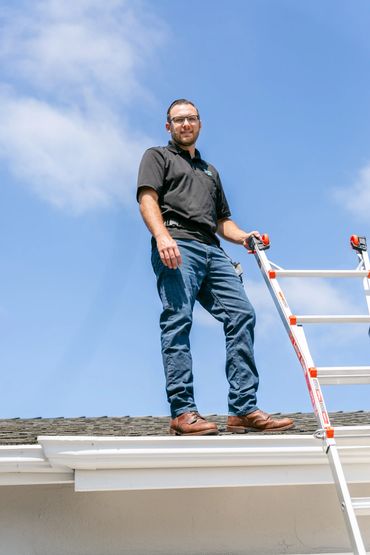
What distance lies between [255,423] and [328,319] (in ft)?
2.28

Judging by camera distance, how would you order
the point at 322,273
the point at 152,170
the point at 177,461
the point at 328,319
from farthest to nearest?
the point at 322,273, the point at 152,170, the point at 328,319, the point at 177,461

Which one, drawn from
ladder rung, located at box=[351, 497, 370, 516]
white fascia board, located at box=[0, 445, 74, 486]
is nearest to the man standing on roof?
white fascia board, located at box=[0, 445, 74, 486]

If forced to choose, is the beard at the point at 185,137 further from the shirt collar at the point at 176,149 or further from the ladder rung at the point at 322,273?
the ladder rung at the point at 322,273

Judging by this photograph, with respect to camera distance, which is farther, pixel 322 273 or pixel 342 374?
pixel 322 273

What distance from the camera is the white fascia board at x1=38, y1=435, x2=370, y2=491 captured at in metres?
4.10

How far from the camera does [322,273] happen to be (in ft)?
16.2

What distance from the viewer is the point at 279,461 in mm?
4309

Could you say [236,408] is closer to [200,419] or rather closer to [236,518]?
[200,419]

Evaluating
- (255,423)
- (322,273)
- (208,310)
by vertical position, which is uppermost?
(322,273)

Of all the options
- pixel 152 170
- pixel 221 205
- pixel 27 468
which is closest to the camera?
pixel 27 468

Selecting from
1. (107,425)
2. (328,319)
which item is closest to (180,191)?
(328,319)

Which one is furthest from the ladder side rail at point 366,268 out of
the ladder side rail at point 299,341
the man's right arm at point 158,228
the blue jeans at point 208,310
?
the man's right arm at point 158,228

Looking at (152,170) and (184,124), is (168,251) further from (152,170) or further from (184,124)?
(184,124)

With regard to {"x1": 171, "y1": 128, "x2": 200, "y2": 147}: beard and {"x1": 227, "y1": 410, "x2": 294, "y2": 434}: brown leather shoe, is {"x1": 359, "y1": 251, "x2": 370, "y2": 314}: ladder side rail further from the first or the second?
{"x1": 171, "y1": 128, "x2": 200, "y2": 147}: beard
